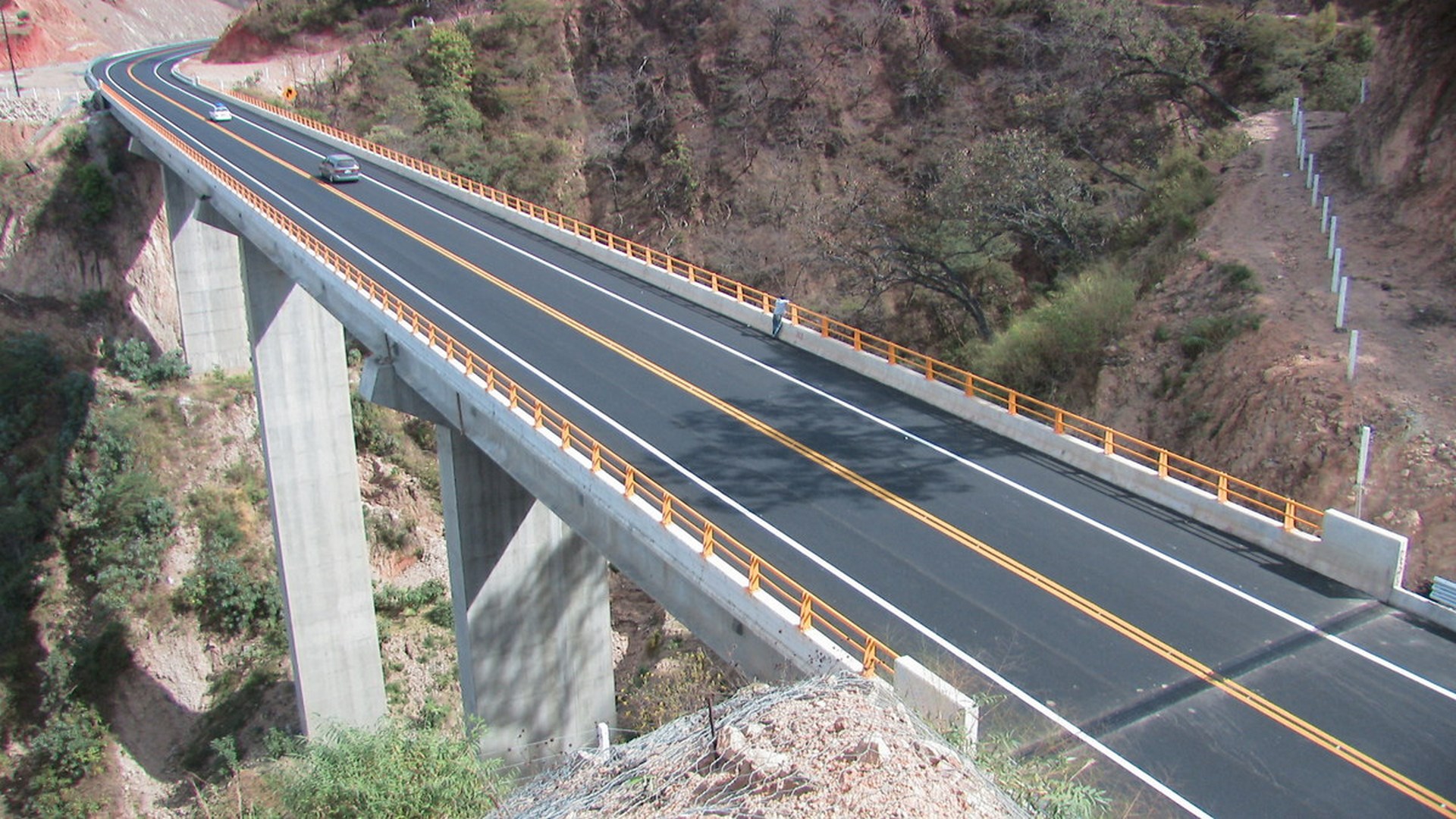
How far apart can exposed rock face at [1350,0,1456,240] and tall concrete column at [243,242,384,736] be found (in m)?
30.7

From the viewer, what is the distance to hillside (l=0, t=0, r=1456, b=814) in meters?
21.0

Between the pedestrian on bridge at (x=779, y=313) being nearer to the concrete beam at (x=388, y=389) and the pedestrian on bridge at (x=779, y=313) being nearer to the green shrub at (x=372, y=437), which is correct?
the concrete beam at (x=388, y=389)

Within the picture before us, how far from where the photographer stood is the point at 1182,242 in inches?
1045

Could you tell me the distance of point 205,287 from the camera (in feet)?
163

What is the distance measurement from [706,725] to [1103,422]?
1489cm

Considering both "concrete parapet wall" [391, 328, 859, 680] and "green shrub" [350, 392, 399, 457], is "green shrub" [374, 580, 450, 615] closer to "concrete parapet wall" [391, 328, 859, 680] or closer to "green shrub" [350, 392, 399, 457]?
"green shrub" [350, 392, 399, 457]

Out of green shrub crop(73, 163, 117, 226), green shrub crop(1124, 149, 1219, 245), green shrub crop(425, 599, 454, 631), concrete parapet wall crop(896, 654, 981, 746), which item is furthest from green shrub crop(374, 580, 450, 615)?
concrete parapet wall crop(896, 654, 981, 746)

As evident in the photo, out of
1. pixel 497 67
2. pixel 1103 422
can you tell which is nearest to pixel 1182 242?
pixel 1103 422

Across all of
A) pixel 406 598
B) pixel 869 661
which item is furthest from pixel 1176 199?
pixel 406 598

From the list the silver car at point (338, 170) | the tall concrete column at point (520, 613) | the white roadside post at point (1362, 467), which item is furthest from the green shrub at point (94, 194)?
the white roadside post at point (1362, 467)

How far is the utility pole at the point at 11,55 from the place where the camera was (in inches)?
2403

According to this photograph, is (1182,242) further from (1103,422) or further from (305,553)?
(305,553)

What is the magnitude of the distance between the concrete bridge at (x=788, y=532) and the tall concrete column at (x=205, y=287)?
12968mm

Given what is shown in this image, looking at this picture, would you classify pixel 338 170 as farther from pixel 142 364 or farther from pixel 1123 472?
pixel 1123 472
